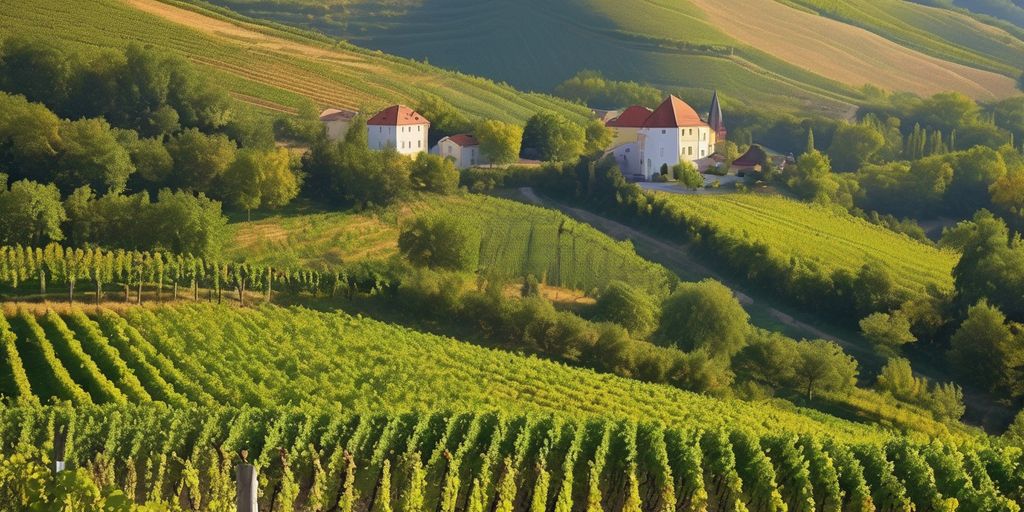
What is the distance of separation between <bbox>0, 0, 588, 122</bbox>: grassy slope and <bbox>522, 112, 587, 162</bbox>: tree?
45.1 ft

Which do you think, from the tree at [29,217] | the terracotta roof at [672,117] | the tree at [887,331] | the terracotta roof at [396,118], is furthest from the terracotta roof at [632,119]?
the tree at [29,217]

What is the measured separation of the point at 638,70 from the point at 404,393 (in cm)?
10005

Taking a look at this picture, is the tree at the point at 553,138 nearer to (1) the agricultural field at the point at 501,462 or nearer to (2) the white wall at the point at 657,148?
(2) the white wall at the point at 657,148

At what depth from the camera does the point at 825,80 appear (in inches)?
5089

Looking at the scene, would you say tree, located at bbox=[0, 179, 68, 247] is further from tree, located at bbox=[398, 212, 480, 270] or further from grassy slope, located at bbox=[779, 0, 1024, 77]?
grassy slope, located at bbox=[779, 0, 1024, 77]

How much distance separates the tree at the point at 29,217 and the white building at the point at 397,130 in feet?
80.3

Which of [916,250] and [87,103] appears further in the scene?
[87,103]

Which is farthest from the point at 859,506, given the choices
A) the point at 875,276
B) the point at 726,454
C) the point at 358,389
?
the point at 875,276

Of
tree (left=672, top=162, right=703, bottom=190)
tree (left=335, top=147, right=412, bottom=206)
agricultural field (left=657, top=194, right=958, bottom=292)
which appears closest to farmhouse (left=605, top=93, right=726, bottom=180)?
tree (left=672, top=162, right=703, bottom=190)

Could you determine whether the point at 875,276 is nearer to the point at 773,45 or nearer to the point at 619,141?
the point at 619,141

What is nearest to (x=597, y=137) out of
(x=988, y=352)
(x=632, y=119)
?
(x=632, y=119)

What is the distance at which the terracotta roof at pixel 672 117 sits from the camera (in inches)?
2857

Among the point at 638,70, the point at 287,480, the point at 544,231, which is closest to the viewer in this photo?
the point at 287,480

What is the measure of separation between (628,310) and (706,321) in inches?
122
